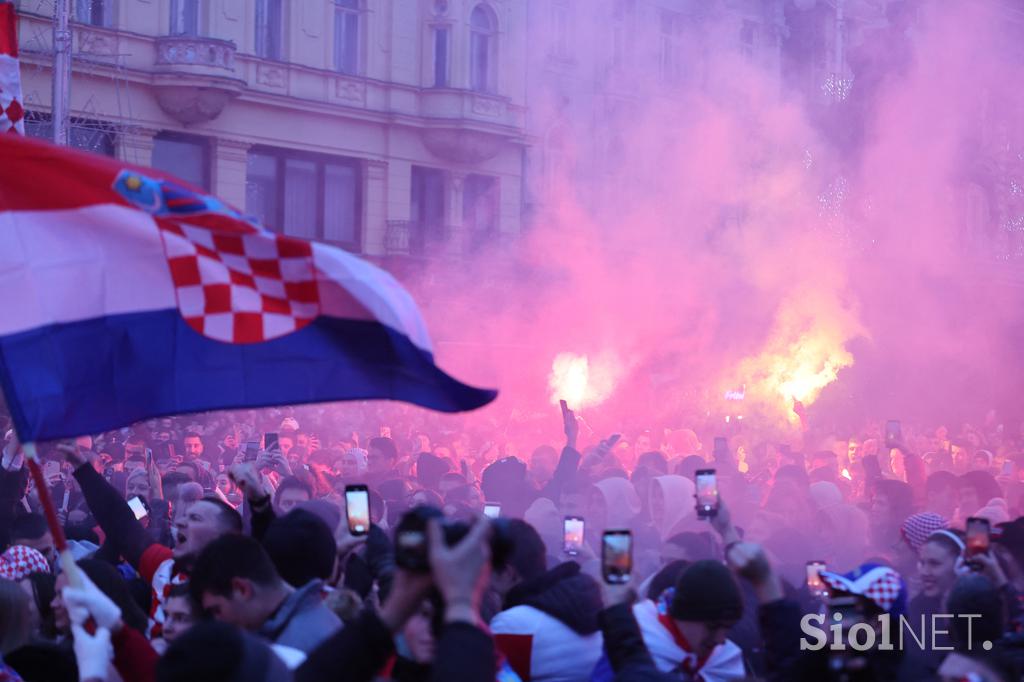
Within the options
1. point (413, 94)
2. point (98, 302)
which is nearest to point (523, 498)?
point (98, 302)

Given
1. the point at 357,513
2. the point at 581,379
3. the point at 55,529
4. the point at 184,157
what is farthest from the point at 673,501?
the point at 184,157

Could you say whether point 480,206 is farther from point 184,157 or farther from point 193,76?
point 193,76

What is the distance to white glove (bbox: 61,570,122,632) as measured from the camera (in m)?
3.64

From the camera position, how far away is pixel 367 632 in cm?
329

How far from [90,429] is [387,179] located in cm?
2271

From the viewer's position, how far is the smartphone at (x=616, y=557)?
392 centimetres

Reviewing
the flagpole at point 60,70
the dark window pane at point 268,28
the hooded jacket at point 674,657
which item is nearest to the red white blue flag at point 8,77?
the hooded jacket at point 674,657

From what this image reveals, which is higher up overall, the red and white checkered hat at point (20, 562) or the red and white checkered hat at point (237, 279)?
the red and white checkered hat at point (237, 279)

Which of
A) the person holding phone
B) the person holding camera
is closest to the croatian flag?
the person holding phone

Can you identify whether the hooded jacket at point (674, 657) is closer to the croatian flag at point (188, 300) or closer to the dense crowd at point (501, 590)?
the dense crowd at point (501, 590)

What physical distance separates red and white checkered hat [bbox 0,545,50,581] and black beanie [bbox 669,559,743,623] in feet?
10.2

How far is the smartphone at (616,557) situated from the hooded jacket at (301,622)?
0.85m

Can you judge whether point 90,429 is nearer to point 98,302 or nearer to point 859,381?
point 98,302

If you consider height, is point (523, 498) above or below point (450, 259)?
below
